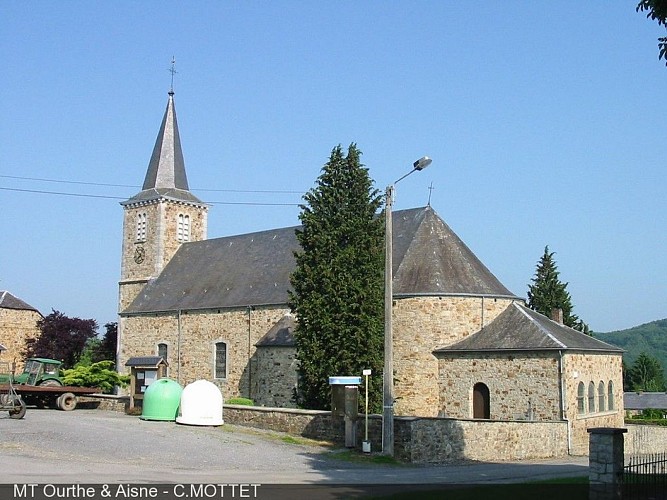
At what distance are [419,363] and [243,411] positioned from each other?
29.3 ft

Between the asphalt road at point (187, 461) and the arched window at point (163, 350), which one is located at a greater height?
the arched window at point (163, 350)

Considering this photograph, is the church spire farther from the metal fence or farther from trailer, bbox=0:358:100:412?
the metal fence

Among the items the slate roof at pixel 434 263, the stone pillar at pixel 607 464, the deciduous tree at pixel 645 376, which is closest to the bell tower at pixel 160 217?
the slate roof at pixel 434 263

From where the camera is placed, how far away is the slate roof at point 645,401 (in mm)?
65500

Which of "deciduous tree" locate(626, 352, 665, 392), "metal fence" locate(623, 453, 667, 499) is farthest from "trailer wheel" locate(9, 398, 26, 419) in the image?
"deciduous tree" locate(626, 352, 665, 392)

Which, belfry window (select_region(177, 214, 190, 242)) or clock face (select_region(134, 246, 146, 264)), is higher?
belfry window (select_region(177, 214, 190, 242))

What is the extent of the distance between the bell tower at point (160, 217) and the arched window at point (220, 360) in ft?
32.5

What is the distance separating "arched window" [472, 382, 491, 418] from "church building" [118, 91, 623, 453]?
5 centimetres

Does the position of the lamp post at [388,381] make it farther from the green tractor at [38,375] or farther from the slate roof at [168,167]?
the slate roof at [168,167]

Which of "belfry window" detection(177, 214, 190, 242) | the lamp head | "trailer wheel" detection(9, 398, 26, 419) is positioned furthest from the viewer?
"belfry window" detection(177, 214, 190, 242)

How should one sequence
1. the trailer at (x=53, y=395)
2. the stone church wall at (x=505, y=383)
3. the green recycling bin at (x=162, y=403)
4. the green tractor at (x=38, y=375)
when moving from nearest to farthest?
the green recycling bin at (x=162, y=403)
the stone church wall at (x=505, y=383)
the trailer at (x=53, y=395)
the green tractor at (x=38, y=375)

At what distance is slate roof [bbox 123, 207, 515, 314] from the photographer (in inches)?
1335

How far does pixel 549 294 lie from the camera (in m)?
51.2

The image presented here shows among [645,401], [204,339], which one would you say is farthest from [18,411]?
[645,401]
